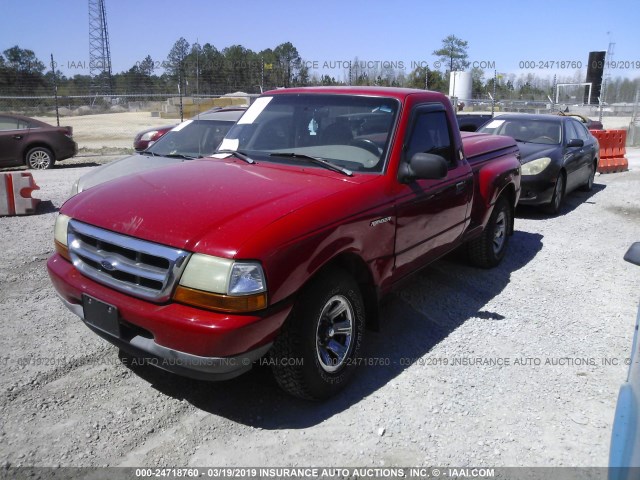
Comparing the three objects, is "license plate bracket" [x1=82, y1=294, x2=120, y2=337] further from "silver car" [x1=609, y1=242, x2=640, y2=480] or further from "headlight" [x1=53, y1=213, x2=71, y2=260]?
"silver car" [x1=609, y1=242, x2=640, y2=480]

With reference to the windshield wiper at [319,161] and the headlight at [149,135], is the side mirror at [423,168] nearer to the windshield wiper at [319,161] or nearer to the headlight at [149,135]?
the windshield wiper at [319,161]

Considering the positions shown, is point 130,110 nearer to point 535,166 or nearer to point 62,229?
point 535,166

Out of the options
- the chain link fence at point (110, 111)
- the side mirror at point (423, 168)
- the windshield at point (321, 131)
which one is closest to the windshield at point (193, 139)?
the windshield at point (321, 131)

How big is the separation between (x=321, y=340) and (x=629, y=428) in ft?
5.77

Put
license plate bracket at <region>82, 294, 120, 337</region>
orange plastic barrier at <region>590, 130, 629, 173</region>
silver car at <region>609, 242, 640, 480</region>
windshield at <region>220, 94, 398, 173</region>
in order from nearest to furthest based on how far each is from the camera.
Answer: silver car at <region>609, 242, 640, 480</region> → license plate bracket at <region>82, 294, 120, 337</region> → windshield at <region>220, 94, 398, 173</region> → orange plastic barrier at <region>590, 130, 629, 173</region>

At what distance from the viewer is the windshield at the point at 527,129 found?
9641 mm

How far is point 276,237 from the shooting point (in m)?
2.87

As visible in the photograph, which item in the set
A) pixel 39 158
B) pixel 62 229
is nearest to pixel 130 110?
pixel 39 158

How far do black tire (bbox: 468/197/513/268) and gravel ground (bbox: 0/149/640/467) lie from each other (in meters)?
0.60

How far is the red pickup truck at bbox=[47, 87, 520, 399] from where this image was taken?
278cm

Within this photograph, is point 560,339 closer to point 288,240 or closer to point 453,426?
point 453,426

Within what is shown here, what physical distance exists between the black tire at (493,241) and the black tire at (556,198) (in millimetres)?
2974

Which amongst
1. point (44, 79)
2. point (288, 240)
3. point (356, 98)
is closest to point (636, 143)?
point (356, 98)

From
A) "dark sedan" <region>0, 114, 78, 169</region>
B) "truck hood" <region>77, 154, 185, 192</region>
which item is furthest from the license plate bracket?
"dark sedan" <region>0, 114, 78, 169</region>
